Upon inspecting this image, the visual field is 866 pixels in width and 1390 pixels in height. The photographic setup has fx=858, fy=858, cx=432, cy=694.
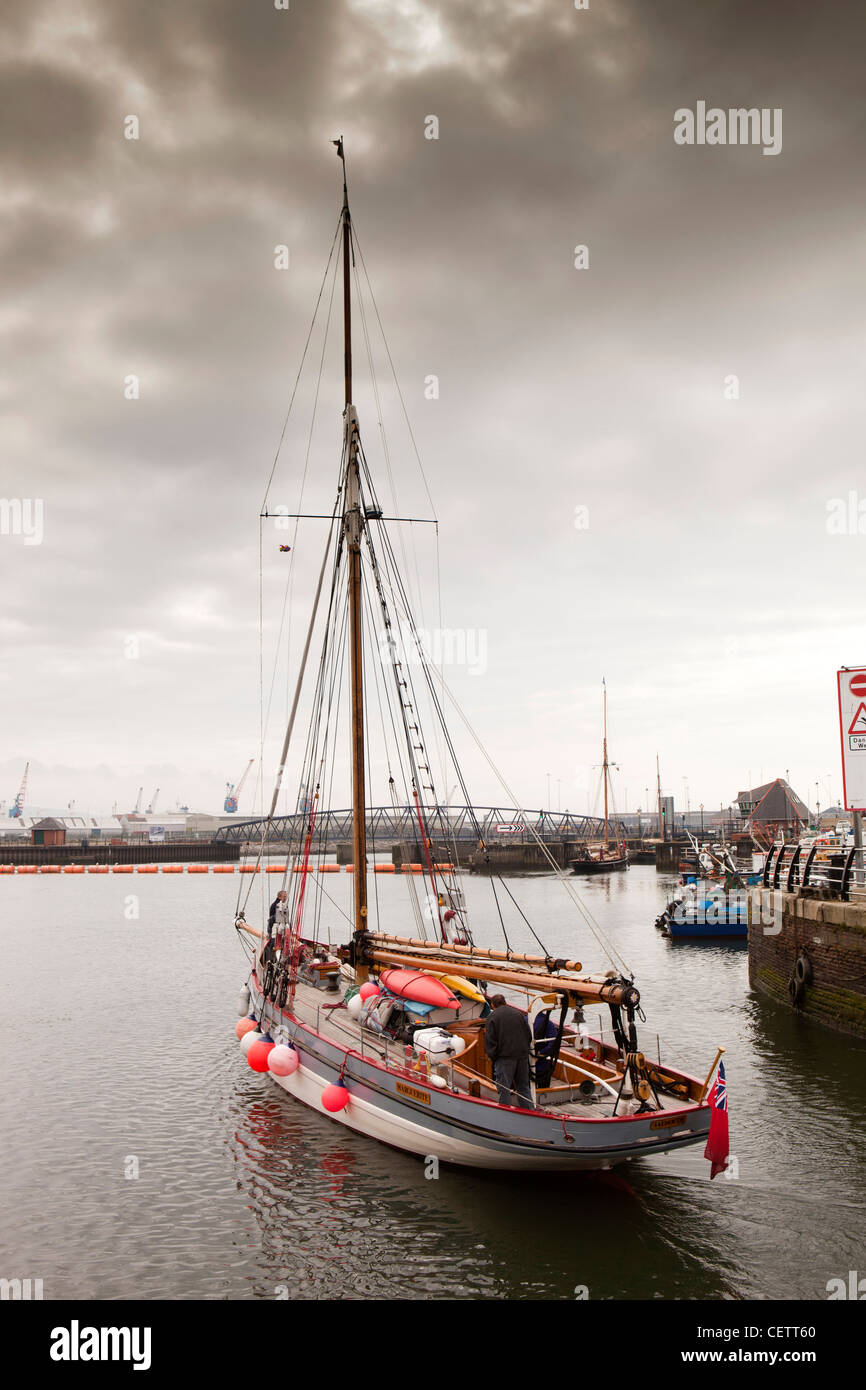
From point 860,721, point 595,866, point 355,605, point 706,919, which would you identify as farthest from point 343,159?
point 595,866

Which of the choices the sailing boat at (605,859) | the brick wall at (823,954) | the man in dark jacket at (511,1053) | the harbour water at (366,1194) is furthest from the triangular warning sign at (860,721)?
the sailing boat at (605,859)

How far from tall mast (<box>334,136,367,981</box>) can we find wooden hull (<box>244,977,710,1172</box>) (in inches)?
229

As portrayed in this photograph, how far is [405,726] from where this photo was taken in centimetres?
2517

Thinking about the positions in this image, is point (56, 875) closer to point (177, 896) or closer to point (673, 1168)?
point (177, 896)

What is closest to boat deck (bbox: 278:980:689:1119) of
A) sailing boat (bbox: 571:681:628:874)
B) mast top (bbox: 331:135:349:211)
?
mast top (bbox: 331:135:349:211)

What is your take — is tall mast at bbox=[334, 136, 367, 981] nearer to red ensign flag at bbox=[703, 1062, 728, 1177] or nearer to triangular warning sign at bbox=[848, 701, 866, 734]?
red ensign flag at bbox=[703, 1062, 728, 1177]

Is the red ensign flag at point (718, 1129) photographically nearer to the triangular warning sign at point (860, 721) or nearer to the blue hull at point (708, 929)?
the triangular warning sign at point (860, 721)

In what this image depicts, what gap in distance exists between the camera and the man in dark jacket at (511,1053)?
46.4ft

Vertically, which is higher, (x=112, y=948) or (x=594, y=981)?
(x=594, y=981)

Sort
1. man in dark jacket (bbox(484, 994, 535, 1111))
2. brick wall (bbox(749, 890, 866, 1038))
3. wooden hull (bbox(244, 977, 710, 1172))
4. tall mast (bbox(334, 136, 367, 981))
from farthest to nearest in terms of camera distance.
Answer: tall mast (bbox(334, 136, 367, 981)) < brick wall (bbox(749, 890, 866, 1038)) < man in dark jacket (bbox(484, 994, 535, 1111)) < wooden hull (bbox(244, 977, 710, 1172))

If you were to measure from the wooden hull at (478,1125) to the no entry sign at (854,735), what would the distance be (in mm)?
15008

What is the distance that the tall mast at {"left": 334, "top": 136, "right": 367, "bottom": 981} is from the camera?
2370 centimetres
